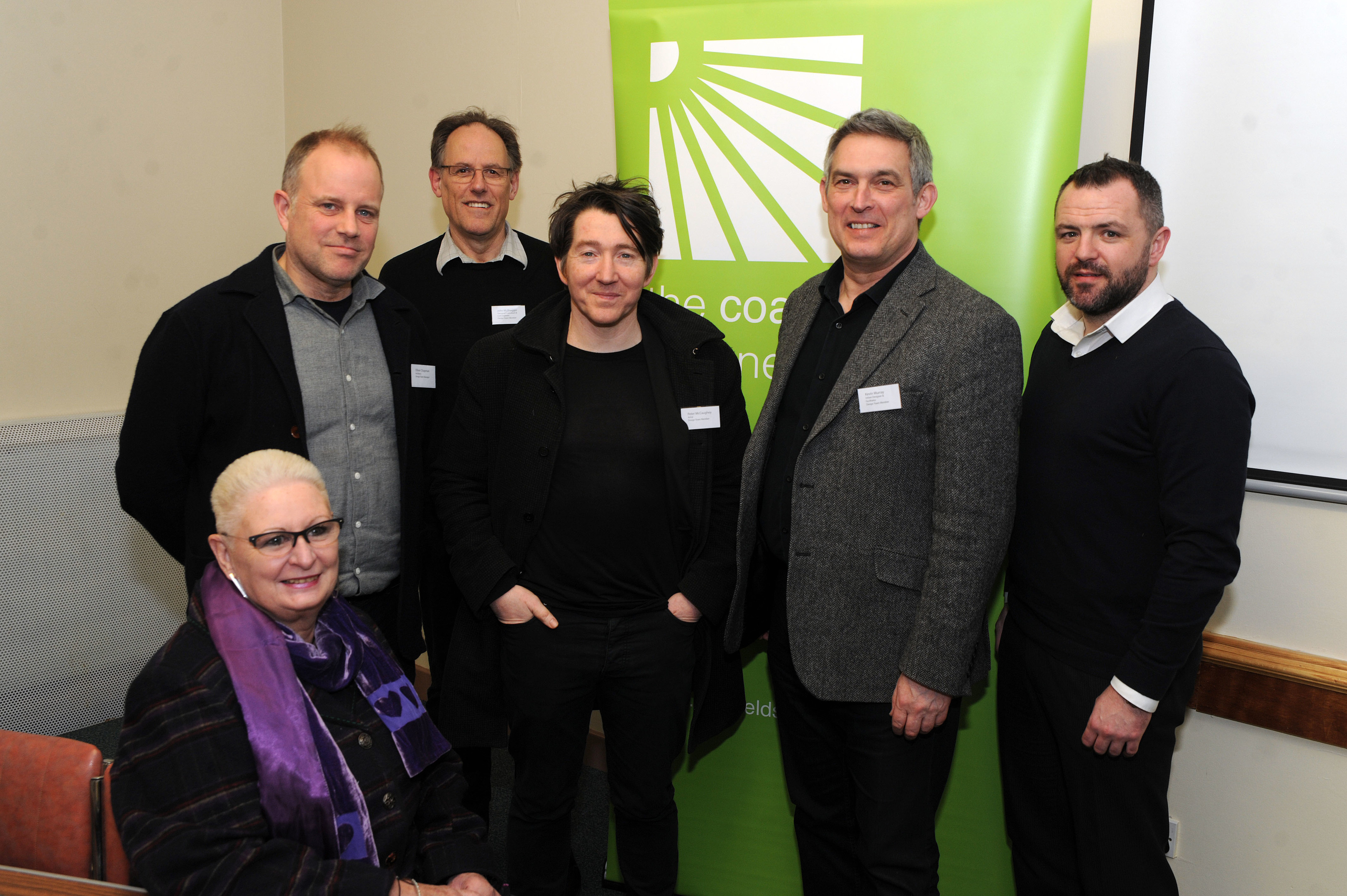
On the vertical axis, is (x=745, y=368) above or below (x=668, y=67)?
below

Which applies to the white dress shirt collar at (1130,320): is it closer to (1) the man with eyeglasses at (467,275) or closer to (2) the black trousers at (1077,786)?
(2) the black trousers at (1077,786)

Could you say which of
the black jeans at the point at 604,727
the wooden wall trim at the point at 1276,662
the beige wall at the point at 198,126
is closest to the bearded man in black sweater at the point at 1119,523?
the wooden wall trim at the point at 1276,662

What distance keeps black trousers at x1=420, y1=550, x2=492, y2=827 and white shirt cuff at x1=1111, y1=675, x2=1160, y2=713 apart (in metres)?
1.68

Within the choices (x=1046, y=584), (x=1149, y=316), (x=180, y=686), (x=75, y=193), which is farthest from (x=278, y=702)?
(x=75, y=193)

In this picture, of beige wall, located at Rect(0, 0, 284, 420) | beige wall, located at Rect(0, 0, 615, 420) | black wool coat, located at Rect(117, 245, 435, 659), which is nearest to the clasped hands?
black wool coat, located at Rect(117, 245, 435, 659)

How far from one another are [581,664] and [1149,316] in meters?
1.44

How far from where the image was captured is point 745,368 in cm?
258

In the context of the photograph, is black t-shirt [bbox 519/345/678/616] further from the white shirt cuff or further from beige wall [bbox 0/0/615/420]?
→ beige wall [bbox 0/0/615/420]

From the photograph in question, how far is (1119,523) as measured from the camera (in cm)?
176

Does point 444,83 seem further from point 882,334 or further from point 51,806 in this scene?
point 51,806

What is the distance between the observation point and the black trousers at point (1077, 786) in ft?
5.84

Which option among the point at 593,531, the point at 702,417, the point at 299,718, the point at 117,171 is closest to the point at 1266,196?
the point at 702,417

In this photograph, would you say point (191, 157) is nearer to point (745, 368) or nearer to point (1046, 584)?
point (745, 368)

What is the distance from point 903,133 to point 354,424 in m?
1.47
